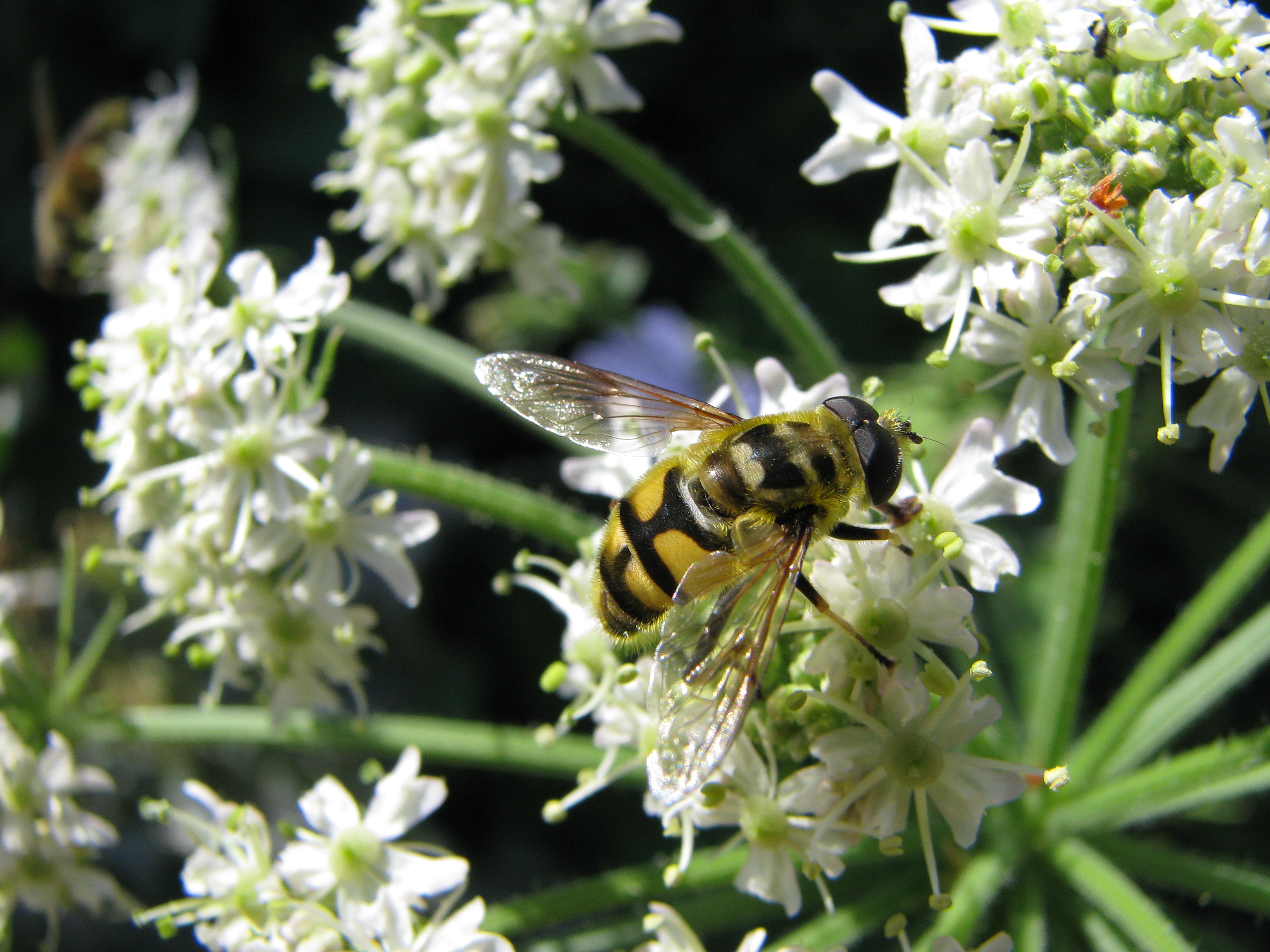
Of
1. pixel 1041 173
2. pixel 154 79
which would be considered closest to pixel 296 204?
pixel 154 79

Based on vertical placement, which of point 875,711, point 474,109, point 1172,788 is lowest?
point 1172,788

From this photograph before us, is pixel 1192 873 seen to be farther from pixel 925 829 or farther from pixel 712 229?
pixel 712 229

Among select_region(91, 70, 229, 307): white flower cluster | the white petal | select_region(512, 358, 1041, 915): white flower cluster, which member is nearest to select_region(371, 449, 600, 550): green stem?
select_region(512, 358, 1041, 915): white flower cluster

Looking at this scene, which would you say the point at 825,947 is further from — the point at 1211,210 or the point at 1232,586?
the point at 1211,210

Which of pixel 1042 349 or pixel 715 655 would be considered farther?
pixel 1042 349

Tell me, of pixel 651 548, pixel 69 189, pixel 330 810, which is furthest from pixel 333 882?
pixel 69 189
